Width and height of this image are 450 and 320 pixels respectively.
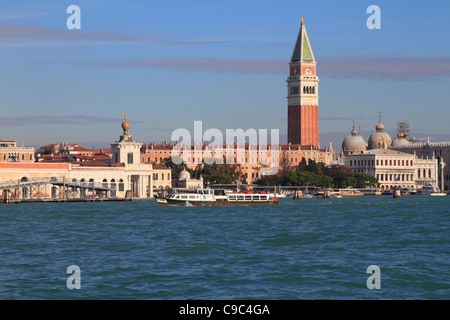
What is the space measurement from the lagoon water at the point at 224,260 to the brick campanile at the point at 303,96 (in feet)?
305

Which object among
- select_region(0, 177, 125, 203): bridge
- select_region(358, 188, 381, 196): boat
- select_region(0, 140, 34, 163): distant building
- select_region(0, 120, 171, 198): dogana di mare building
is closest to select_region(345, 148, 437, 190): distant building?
select_region(358, 188, 381, 196): boat

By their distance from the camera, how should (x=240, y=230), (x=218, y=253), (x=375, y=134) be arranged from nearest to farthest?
(x=218, y=253) < (x=240, y=230) < (x=375, y=134)

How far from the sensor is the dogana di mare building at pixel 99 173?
77.6 metres

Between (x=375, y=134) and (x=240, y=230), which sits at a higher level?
(x=375, y=134)

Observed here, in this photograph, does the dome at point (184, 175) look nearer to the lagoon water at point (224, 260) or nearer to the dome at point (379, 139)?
the dome at point (379, 139)

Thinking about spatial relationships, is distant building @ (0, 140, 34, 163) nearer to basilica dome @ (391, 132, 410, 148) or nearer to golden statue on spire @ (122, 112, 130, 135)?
golden statue on spire @ (122, 112, 130, 135)

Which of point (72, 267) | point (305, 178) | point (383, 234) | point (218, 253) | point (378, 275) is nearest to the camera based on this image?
point (378, 275)

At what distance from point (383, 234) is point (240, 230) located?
572 centimetres

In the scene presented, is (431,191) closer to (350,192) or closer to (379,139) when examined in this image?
(350,192)

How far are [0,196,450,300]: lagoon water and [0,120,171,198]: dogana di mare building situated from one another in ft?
130
